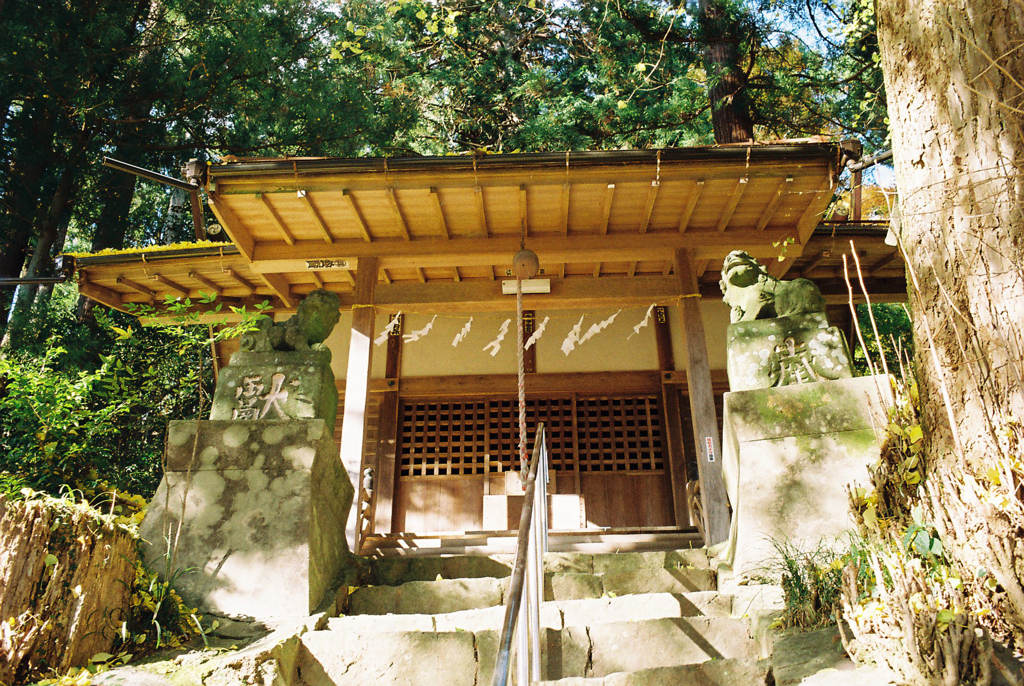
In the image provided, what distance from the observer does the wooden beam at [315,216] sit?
566 centimetres

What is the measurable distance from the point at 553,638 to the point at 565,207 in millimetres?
3752

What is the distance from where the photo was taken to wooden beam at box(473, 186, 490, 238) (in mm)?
5735

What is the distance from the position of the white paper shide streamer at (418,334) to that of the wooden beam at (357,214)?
79.8 inches

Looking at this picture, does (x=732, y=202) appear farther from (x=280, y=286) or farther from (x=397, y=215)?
(x=280, y=286)

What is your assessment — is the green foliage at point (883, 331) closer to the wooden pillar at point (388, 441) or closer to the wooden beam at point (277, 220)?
the wooden pillar at point (388, 441)

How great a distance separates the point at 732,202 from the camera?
19.7 feet

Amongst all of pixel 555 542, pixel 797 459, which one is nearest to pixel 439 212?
pixel 555 542

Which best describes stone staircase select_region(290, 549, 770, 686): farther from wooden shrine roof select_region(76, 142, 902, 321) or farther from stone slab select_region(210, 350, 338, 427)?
wooden shrine roof select_region(76, 142, 902, 321)

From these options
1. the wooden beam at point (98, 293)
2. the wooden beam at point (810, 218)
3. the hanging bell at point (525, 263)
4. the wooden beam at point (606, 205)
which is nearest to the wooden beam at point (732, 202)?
the wooden beam at point (810, 218)

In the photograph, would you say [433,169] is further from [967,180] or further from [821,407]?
[967,180]

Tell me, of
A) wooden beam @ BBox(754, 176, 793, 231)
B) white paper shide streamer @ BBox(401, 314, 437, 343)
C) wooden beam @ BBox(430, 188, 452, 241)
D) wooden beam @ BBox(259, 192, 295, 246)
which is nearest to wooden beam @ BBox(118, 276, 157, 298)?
wooden beam @ BBox(259, 192, 295, 246)

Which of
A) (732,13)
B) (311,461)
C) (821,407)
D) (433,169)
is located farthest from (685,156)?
(732,13)

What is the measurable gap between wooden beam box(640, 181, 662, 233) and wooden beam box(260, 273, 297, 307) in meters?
3.74

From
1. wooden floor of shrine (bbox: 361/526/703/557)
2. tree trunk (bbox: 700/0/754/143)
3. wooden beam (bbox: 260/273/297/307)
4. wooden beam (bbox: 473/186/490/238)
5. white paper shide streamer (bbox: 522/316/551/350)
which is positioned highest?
tree trunk (bbox: 700/0/754/143)
